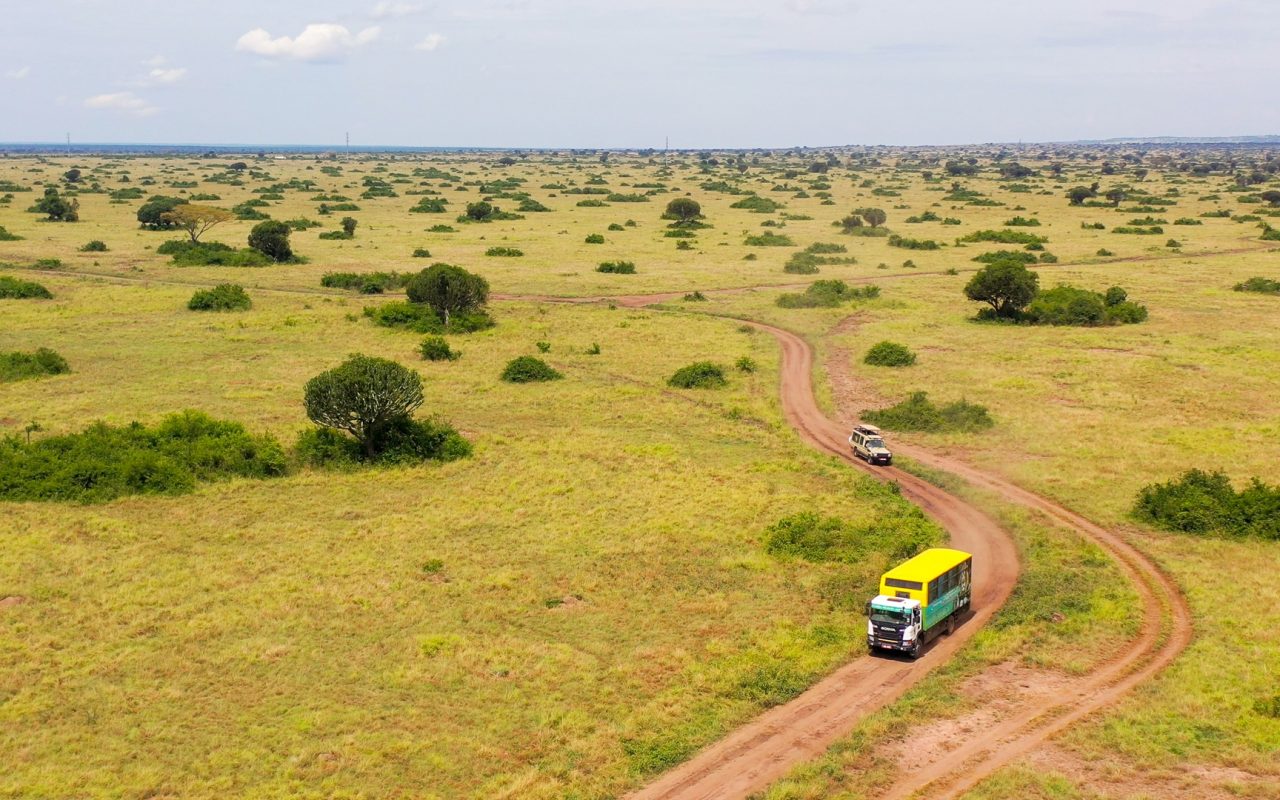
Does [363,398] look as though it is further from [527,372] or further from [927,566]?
[927,566]

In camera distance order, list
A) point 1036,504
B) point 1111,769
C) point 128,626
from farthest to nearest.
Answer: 1. point 1036,504
2. point 128,626
3. point 1111,769

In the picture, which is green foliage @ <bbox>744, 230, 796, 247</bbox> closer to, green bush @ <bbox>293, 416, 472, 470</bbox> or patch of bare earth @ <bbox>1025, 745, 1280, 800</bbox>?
green bush @ <bbox>293, 416, 472, 470</bbox>

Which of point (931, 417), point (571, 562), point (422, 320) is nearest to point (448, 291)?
point (422, 320)

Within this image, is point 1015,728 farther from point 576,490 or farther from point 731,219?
point 731,219

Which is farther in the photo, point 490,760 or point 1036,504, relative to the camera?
point 1036,504

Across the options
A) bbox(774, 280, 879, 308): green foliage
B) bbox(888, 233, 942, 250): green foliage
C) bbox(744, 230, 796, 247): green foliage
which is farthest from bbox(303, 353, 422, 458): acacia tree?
bbox(888, 233, 942, 250): green foliage

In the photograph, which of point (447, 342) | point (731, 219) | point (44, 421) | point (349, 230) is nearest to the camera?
point (44, 421)

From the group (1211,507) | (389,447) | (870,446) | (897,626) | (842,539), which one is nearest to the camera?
(897,626)

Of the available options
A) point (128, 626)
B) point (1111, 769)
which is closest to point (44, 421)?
point (128, 626)
